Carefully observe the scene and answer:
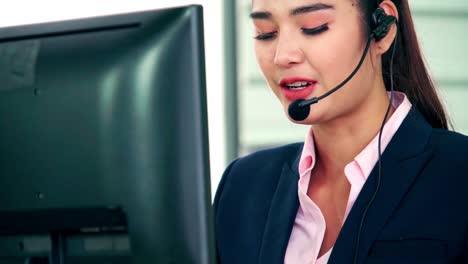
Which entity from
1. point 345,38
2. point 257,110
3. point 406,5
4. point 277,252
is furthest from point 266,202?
point 257,110

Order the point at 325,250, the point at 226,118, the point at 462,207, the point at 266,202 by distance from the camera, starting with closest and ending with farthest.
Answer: the point at 462,207 → the point at 325,250 → the point at 266,202 → the point at 226,118

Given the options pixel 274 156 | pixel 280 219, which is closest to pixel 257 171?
pixel 274 156

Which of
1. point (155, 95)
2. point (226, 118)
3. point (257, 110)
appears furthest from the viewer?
point (257, 110)

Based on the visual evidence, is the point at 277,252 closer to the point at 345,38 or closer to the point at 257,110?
the point at 345,38

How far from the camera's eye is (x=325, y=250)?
1418 millimetres

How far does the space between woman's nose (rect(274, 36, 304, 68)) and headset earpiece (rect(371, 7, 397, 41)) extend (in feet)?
0.52

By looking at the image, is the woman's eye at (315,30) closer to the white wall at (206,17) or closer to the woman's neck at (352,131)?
the woman's neck at (352,131)

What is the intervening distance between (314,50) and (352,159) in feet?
0.81

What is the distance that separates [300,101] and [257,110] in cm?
223

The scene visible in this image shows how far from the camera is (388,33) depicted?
1461mm

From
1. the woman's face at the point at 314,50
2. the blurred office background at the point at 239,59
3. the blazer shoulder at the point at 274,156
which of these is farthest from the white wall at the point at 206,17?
the woman's face at the point at 314,50

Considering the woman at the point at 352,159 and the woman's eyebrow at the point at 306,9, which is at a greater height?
the woman's eyebrow at the point at 306,9

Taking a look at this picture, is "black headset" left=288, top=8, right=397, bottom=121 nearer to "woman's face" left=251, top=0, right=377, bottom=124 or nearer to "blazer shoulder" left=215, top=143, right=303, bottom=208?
"woman's face" left=251, top=0, right=377, bottom=124

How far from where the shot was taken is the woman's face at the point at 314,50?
1373 mm
